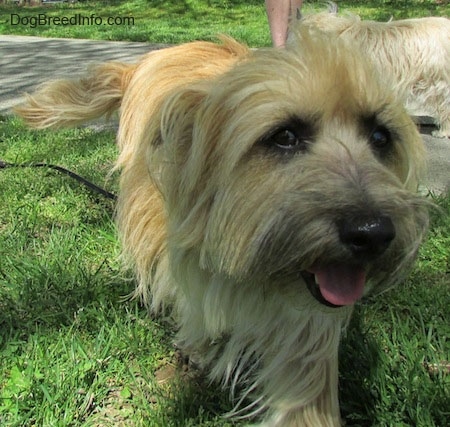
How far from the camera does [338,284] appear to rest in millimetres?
1706

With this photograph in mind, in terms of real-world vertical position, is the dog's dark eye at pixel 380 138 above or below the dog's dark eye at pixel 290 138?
below

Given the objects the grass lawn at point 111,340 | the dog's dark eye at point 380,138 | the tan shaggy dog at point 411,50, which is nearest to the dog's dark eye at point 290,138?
the dog's dark eye at point 380,138

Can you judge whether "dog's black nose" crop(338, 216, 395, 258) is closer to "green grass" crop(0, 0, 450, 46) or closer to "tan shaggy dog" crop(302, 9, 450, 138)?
"tan shaggy dog" crop(302, 9, 450, 138)

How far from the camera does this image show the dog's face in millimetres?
1602

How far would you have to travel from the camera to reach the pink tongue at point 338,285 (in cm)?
170

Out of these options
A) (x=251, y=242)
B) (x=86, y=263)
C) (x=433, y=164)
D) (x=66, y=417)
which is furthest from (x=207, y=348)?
(x=433, y=164)

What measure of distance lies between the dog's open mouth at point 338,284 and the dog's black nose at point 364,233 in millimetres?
150

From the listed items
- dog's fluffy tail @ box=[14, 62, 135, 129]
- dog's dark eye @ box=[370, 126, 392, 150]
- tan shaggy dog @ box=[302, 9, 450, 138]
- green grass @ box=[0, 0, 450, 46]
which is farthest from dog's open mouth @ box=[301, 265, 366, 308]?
green grass @ box=[0, 0, 450, 46]

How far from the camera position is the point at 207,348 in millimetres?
2301

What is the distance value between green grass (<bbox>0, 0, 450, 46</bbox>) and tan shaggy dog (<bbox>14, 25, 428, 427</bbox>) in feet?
27.8

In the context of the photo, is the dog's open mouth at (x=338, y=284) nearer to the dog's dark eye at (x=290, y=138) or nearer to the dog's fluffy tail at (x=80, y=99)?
the dog's dark eye at (x=290, y=138)

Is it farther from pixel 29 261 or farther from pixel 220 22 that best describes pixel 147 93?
pixel 220 22

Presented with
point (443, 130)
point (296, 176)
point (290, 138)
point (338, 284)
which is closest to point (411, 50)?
point (443, 130)

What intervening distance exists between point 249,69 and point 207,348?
1090 mm
